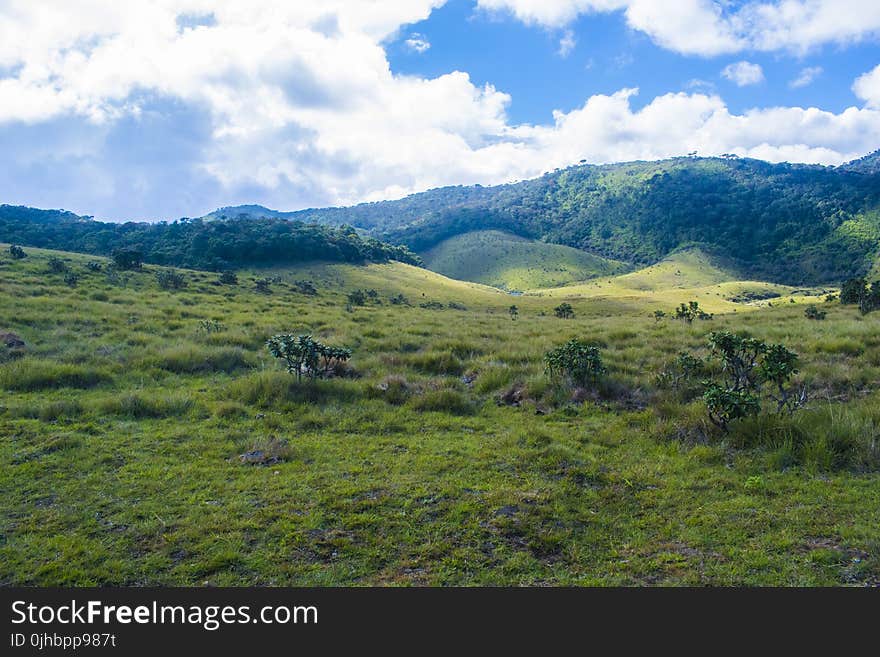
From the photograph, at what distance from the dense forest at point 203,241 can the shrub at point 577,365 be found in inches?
3425

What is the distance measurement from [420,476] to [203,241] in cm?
10436

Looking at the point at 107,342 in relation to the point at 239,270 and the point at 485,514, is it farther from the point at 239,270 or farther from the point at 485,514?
the point at 239,270

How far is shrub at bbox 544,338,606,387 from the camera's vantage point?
42.7 feet

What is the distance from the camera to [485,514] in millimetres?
6734

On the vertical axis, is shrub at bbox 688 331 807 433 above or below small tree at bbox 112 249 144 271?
below

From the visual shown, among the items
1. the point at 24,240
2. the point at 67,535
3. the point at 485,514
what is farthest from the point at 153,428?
the point at 24,240

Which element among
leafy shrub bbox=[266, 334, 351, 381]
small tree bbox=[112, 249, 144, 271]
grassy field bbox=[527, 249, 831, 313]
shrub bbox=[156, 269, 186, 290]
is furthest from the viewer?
grassy field bbox=[527, 249, 831, 313]

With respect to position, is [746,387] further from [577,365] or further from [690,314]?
[690,314]

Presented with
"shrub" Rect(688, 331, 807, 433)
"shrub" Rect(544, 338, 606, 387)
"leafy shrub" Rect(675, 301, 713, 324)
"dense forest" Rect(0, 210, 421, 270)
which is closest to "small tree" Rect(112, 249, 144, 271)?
"dense forest" Rect(0, 210, 421, 270)

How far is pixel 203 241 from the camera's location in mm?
98312

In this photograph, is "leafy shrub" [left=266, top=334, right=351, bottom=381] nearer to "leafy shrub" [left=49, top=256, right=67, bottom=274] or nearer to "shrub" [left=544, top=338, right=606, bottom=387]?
"shrub" [left=544, top=338, right=606, bottom=387]

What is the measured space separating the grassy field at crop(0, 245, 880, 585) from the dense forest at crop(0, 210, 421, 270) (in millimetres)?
84608

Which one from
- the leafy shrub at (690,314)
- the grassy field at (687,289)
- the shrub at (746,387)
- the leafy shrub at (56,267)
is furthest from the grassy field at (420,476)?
the grassy field at (687,289)

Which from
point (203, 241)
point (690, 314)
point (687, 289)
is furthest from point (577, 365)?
point (687, 289)
